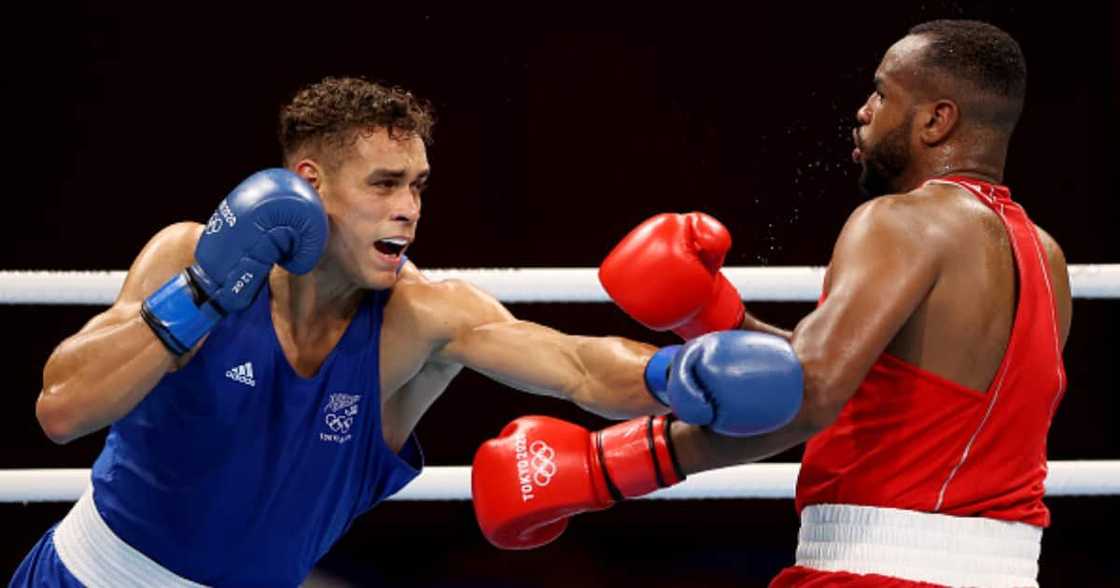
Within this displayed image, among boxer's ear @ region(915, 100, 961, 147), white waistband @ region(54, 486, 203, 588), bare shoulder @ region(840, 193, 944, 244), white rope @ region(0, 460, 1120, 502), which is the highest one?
boxer's ear @ region(915, 100, 961, 147)

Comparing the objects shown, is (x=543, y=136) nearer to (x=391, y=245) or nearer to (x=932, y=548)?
(x=391, y=245)

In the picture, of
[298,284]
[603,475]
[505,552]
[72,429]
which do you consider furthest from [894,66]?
[505,552]

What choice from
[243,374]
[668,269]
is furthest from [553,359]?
[243,374]

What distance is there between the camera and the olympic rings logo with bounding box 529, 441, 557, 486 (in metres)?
2.33

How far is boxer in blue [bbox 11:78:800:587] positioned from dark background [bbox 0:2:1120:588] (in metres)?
1.77

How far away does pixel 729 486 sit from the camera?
10.9 feet

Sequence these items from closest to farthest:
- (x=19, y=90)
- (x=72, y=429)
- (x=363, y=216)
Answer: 1. (x=72, y=429)
2. (x=363, y=216)
3. (x=19, y=90)

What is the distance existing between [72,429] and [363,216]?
637 mm

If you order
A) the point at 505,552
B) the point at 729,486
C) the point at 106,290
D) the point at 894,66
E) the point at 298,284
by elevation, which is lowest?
the point at 505,552

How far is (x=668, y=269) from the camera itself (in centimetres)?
248

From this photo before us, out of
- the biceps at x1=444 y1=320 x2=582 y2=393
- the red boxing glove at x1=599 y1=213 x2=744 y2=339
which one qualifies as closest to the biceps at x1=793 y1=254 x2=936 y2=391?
the red boxing glove at x1=599 y1=213 x2=744 y2=339

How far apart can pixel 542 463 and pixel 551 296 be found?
99 centimetres

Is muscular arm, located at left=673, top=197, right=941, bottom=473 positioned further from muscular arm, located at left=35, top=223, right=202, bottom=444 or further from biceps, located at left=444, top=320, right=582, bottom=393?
muscular arm, located at left=35, top=223, right=202, bottom=444

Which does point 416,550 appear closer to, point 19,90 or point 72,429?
point 19,90
